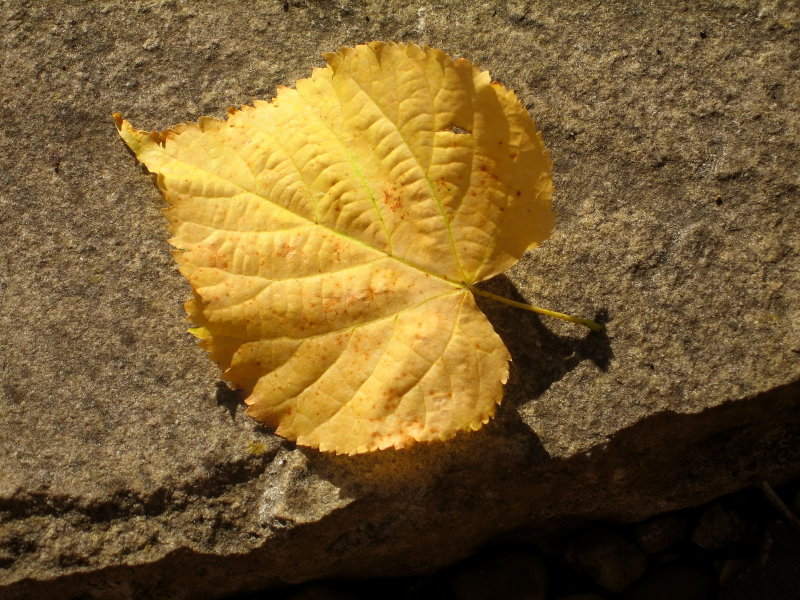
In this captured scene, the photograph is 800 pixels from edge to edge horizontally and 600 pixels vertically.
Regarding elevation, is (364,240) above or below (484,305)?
above

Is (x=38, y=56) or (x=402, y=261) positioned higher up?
(x=38, y=56)

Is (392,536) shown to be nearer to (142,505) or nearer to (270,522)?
(270,522)

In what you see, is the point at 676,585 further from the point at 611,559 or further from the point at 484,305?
the point at 484,305

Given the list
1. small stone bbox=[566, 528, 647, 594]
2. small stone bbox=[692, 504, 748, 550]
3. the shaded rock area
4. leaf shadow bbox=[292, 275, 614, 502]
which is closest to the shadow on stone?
leaf shadow bbox=[292, 275, 614, 502]

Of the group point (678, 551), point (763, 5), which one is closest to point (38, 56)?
point (763, 5)

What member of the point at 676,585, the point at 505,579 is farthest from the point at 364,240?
the point at 676,585

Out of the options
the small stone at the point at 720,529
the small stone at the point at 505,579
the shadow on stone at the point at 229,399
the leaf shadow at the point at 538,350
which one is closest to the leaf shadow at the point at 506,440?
the leaf shadow at the point at 538,350
